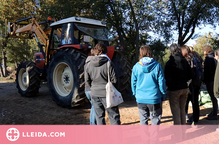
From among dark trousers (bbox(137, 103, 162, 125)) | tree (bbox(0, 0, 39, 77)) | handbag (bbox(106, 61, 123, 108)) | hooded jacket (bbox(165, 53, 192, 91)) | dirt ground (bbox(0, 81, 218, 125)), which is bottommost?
dirt ground (bbox(0, 81, 218, 125))

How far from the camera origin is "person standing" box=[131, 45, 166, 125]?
291 cm

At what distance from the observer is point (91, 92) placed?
3170 millimetres

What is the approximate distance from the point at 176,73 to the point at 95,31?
349 centimetres

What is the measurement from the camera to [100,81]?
3074mm

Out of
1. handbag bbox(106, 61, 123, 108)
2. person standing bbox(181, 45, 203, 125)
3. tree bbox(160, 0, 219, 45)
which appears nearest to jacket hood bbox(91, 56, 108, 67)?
handbag bbox(106, 61, 123, 108)

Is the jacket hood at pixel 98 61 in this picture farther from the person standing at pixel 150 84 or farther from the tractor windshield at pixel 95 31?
the tractor windshield at pixel 95 31

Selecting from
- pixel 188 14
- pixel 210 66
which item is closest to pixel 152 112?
pixel 210 66

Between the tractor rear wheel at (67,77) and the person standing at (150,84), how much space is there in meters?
2.28

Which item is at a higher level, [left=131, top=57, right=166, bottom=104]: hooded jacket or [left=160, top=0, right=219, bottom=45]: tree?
[left=160, top=0, right=219, bottom=45]: tree

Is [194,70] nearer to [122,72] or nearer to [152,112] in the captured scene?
[152,112]

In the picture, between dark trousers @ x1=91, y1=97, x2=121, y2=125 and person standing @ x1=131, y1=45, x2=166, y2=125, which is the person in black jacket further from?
person standing @ x1=131, y1=45, x2=166, y2=125

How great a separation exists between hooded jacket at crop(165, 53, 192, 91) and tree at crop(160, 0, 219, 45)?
6.09m

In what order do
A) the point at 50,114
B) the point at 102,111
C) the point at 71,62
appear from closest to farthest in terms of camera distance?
1. the point at 102,111
2. the point at 50,114
3. the point at 71,62

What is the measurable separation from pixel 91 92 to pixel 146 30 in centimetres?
796
